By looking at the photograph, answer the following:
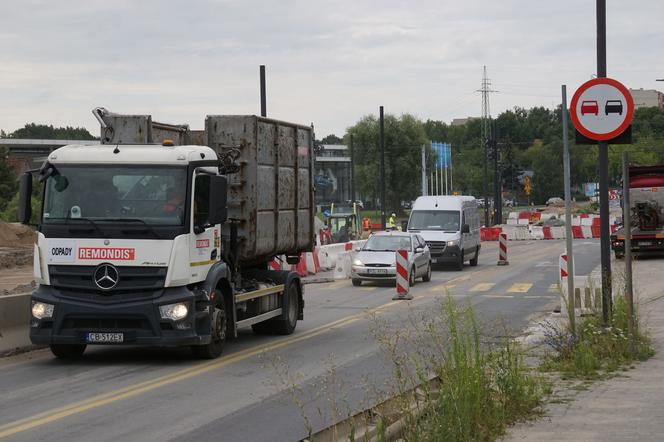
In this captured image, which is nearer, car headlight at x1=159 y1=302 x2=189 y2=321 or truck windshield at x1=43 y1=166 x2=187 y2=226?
car headlight at x1=159 y1=302 x2=189 y2=321

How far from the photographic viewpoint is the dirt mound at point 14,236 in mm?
54062

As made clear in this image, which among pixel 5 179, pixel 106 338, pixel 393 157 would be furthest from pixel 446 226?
pixel 393 157

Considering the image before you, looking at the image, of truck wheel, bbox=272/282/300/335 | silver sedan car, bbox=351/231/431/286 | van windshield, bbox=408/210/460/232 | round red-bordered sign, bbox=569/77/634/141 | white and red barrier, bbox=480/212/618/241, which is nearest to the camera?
round red-bordered sign, bbox=569/77/634/141

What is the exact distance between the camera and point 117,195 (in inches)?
A: 543

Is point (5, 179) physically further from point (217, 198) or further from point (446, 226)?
point (217, 198)

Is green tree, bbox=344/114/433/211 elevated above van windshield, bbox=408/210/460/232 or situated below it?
above

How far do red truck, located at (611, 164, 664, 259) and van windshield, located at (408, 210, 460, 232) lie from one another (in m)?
6.32

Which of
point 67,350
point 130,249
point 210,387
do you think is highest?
point 130,249

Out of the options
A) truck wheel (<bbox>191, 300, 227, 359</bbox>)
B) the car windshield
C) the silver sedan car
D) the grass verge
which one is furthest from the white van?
the grass verge

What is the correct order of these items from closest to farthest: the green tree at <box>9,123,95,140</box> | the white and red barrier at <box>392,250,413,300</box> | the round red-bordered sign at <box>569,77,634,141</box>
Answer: the round red-bordered sign at <box>569,77,634,141</box>, the white and red barrier at <box>392,250,413,300</box>, the green tree at <box>9,123,95,140</box>

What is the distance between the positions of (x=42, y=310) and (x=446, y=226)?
26.4 meters

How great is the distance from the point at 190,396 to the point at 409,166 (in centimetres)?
10753

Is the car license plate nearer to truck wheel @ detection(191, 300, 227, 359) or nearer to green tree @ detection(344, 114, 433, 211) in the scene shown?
truck wheel @ detection(191, 300, 227, 359)

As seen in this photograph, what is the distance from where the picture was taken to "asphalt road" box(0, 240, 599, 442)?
9.28m
